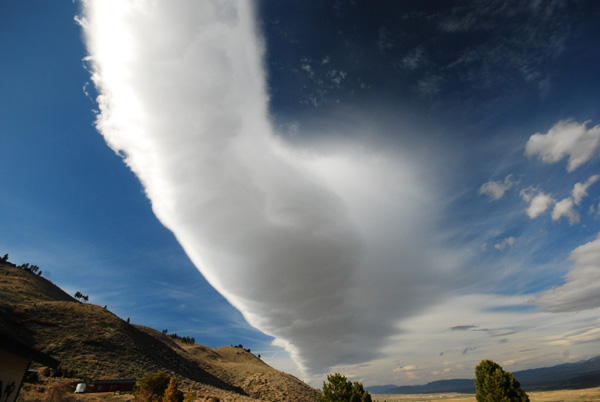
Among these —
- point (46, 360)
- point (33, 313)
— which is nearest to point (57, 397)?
point (46, 360)

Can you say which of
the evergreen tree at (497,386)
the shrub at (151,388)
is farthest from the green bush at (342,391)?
the shrub at (151,388)

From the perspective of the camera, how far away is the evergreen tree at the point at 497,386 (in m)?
34.2

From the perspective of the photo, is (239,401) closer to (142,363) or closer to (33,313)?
(142,363)

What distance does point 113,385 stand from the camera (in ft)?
146

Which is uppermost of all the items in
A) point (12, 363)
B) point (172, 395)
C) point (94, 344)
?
point (94, 344)

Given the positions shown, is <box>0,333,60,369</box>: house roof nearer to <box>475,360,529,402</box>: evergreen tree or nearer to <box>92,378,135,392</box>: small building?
<box>92,378,135,392</box>: small building

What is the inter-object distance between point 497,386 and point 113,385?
189 ft

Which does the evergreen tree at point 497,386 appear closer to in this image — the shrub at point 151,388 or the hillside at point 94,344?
the shrub at point 151,388

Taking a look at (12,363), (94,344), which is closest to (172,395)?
(12,363)

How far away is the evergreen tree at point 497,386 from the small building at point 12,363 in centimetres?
4723

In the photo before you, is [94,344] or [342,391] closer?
[342,391]

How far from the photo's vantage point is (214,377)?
96.7 metres

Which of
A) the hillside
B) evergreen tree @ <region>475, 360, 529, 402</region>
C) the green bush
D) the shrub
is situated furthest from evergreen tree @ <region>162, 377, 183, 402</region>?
evergreen tree @ <region>475, 360, 529, 402</region>

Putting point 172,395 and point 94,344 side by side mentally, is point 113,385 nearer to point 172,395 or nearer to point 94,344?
point 172,395
